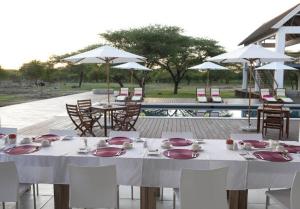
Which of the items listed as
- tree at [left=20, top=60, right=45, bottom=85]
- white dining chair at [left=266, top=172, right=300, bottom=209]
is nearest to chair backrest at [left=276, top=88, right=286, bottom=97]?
white dining chair at [left=266, top=172, right=300, bottom=209]

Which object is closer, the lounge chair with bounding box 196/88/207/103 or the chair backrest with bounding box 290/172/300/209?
the chair backrest with bounding box 290/172/300/209

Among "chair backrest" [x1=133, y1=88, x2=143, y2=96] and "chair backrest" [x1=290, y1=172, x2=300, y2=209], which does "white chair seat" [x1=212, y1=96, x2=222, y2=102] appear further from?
"chair backrest" [x1=290, y1=172, x2=300, y2=209]

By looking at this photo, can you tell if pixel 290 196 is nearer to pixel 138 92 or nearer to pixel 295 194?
pixel 295 194

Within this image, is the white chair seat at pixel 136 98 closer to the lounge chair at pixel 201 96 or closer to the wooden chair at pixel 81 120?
the lounge chair at pixel 201 96

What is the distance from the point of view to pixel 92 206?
9.04ft

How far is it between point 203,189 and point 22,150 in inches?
75.6

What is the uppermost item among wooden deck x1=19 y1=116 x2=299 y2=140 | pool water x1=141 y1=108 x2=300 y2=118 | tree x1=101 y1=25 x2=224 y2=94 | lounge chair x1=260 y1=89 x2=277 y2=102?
tree x1=101 y1=25 x2=224 y2=94

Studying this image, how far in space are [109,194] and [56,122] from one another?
23.1 feet

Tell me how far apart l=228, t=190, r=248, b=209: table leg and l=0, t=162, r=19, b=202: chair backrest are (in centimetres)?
210

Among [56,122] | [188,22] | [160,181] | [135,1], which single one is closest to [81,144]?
[160,181]

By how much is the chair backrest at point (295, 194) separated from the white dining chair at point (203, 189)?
0.57 m

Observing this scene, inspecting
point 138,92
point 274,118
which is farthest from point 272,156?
point 138,92

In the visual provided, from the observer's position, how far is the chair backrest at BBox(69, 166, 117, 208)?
268 cm

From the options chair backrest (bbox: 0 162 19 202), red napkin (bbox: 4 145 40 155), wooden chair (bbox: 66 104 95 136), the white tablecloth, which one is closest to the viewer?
chair backrest (bbox: 0 162 19 202)
